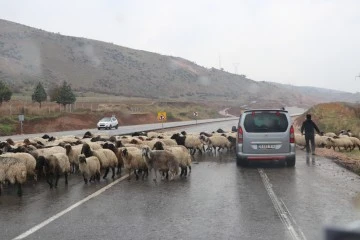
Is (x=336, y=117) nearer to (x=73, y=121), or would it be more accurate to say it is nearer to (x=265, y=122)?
(x=265, y=122)

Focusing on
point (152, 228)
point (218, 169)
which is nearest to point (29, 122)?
point (218, 169)

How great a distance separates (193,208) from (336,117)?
41090mm

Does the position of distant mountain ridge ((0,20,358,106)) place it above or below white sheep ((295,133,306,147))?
above

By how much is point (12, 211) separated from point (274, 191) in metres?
6.06

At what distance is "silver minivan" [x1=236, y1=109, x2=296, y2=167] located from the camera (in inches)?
624

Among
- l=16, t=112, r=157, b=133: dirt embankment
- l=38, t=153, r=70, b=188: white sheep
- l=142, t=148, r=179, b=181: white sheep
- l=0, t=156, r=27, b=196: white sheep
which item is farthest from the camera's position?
l=16, t=112, r=157, b=133: dirt embankment

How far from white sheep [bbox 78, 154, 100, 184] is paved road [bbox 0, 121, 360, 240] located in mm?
411

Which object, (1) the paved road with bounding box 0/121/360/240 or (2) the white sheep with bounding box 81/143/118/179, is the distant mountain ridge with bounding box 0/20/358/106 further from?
(1) the paved road with bounding box 0/121/360/240

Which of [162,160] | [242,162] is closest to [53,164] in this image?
[162,160]

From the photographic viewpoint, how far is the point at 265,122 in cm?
1633

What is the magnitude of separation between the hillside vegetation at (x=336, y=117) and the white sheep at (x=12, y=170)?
99.5 ft

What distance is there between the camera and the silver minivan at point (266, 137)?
15852mm

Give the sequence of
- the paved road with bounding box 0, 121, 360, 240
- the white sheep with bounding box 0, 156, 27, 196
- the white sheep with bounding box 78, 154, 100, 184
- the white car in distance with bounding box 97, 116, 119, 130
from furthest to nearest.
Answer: the white car in distance with bounding box 97, 116, 119, 130
the white sheep with bounding box 78, 154, 100, 184
the white sheep with bounding box 0, 156, 27, 196
the paved road with bounding box 0, 121, 360, 240

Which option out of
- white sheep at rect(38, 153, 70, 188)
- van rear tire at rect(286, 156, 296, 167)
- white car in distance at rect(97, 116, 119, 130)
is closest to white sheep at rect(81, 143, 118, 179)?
white sheep at rect(38, 153, 70, 188)
